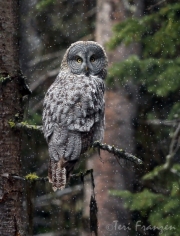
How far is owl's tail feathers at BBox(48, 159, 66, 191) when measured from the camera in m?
4.06

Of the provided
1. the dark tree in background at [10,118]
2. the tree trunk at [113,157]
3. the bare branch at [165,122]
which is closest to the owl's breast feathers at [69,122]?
the dark tree in background at [10,118]

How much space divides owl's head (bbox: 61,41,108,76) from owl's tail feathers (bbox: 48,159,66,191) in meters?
1.06

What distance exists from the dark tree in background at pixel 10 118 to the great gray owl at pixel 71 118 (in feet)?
0.80

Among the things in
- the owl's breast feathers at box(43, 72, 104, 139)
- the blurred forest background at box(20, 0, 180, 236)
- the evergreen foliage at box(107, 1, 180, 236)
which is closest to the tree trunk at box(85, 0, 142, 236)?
the blurred forest background at box(20, 0, 180, 236)

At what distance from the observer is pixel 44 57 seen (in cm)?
1015

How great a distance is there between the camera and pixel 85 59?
5098mm

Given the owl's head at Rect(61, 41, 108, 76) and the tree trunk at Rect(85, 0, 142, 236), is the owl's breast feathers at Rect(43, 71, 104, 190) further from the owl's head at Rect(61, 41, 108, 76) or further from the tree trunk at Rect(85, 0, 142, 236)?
the tree trunk at Rect(85, 0, 142, 236)

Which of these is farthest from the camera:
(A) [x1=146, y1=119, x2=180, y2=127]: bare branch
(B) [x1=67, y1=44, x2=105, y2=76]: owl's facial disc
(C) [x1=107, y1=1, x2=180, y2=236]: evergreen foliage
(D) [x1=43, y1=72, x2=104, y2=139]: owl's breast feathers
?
(A) [x1=146, y1=119, x2=180, y2=127]: bare branch

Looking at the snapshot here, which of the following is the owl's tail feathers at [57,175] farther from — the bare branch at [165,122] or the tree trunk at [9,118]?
the bare branch at [165,122]

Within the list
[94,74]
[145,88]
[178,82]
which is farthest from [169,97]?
[94,74]

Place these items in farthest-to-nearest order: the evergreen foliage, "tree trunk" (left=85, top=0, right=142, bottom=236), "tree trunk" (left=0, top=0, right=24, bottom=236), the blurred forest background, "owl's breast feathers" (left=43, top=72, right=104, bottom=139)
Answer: "tree trunk" (left=85, top=0, right=142, bottom=236), the blurred forest background, the evergreen foliage, "owl's breast feathers" (left=43, top=72, right=104, bottom=139), "tree trunk" (left=0, top=0, right=24, bottom=236)

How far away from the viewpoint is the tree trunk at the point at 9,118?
418 centimetres

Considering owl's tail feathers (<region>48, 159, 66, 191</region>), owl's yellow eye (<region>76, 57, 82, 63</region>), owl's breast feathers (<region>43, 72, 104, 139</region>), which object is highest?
owl's yellow eye (<region>76, 57, 82, 63</region>)

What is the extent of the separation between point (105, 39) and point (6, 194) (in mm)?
4184
